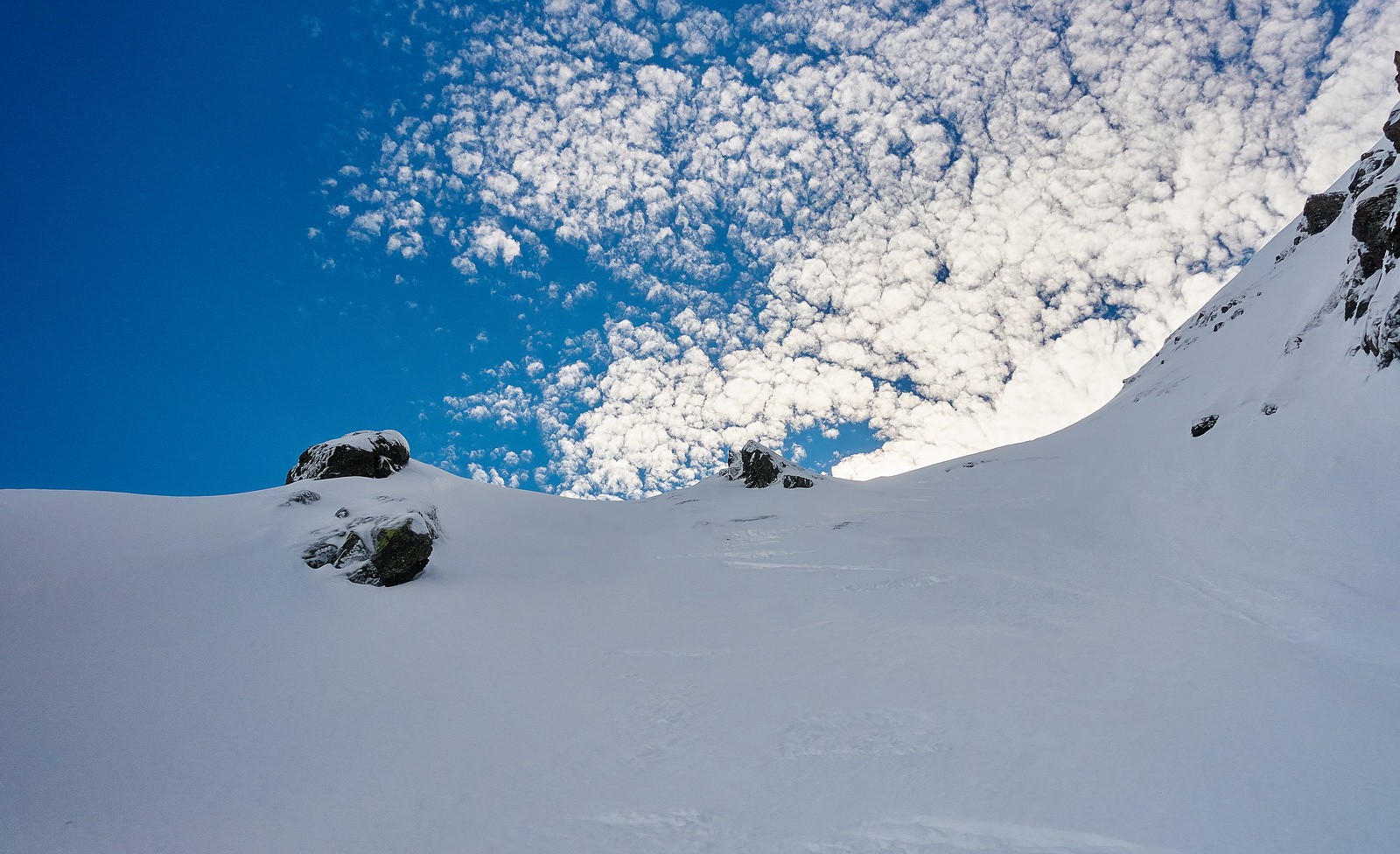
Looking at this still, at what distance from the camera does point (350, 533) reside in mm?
13766

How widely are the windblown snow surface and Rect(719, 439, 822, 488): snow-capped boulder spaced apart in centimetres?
1281

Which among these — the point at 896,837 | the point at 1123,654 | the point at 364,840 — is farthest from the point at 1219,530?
the point at 364,840

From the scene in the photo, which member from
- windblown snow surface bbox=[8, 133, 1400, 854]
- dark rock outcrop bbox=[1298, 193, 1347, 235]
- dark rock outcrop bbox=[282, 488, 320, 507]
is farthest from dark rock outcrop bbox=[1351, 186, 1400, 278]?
dark rock outcrop bbox=[282, 488, 320, 507]

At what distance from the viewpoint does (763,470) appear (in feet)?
107

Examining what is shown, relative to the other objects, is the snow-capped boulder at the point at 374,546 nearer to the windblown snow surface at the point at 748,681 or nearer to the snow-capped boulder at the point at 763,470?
the windblown snow surface at the point at 748,681

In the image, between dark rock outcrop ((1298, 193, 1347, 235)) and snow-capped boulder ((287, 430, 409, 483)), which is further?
dark rock outcrop ((1298, 193, 1347, 235))

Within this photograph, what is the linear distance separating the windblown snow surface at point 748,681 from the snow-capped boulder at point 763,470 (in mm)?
12806

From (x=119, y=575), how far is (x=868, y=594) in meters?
15.2

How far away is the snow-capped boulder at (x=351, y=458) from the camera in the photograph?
1995 cm

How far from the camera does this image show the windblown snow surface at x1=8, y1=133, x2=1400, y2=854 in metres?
5.39

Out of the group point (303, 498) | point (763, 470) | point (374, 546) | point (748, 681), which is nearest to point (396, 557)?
point (374, 546)

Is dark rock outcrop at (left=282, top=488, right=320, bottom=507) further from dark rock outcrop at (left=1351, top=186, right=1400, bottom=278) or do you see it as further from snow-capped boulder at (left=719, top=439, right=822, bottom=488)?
dark rock outcrop at (left=1351, top=186, right=1400, bottom=278)

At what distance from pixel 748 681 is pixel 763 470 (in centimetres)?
2369

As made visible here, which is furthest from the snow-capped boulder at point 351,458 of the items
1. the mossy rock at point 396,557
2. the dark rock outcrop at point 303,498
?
the mossy rock at point 396,557
